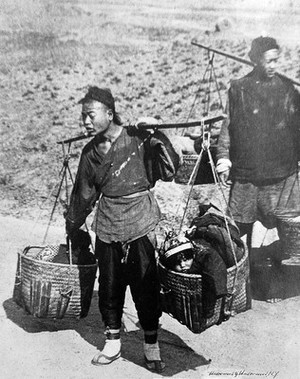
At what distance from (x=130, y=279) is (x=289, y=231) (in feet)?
5.01

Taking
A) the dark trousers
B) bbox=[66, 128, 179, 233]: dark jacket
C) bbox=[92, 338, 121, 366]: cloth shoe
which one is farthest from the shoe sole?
bbox=[66, 128, 179, 233]: dark jacket

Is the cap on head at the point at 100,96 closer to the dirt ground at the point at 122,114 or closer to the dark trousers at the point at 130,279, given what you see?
the dark trousers at the point at 130,279

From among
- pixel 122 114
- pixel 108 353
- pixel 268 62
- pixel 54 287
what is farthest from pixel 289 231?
pixel 122 114

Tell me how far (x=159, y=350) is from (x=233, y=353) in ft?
1.66

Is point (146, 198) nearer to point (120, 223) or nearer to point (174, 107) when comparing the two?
point (120, 223)

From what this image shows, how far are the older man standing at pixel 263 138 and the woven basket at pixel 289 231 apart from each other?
0.23 ft

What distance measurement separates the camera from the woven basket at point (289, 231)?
4.30 m

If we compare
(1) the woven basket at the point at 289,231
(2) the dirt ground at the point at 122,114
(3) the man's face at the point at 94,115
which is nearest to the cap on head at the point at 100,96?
(3) the man's face at the point at 94,115

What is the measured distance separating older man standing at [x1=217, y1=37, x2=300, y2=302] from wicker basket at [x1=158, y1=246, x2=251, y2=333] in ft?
3.66

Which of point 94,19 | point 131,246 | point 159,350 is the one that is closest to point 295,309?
point 159,350

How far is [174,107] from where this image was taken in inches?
539

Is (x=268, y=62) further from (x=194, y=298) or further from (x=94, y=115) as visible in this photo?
(x=194, y=298)

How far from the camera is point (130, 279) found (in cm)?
345

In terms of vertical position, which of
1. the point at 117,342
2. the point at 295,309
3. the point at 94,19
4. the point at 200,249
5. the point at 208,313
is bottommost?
the point at 295,309
